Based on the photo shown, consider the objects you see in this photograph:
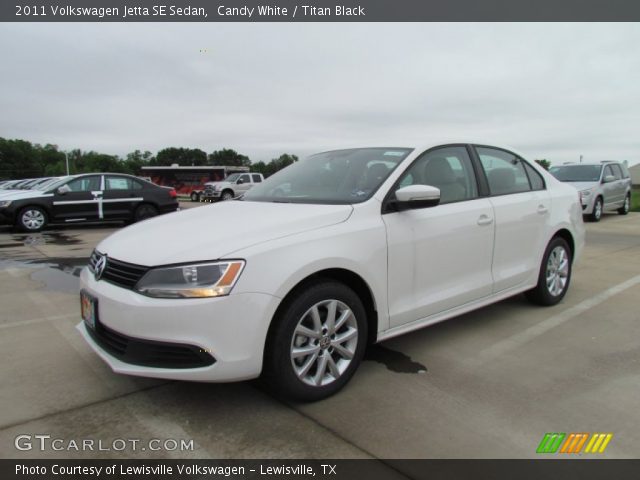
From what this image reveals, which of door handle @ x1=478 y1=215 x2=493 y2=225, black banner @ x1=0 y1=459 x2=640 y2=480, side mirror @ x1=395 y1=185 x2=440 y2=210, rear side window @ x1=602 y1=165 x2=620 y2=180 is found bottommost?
black banner @ x1=0 y1=459 x2=640 y2=480

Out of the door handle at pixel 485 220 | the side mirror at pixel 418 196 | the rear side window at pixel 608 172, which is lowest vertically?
the door handle at pixel 485 220

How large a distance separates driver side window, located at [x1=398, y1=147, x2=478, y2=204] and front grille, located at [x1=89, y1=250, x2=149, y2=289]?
180 centimetres

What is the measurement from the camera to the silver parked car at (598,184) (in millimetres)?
12375

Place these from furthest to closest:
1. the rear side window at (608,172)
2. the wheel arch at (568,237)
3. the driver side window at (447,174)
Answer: the rear side window at (608,172)
the wheel arch at (568,237)
the driver side window at (447,174)

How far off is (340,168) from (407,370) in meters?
1.57

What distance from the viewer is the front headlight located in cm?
235

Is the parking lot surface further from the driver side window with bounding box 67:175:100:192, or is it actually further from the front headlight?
the driver side window with bounding box 67:175:100:192

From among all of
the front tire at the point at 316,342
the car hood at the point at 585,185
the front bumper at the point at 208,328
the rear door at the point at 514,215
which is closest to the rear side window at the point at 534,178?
the rear door at the point at 514,215

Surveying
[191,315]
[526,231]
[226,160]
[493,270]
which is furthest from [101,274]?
[226,160]

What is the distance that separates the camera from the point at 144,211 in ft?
41.4

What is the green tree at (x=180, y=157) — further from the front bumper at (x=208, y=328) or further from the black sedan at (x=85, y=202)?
the front bumper at (x=208, y=328)

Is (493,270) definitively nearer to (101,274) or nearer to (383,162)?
(383,162)

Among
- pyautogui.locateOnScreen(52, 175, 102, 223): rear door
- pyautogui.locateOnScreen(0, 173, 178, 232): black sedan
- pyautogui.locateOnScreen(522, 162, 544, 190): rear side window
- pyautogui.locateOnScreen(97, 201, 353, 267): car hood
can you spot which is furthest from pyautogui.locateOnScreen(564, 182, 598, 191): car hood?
pyautogui.locateOnScreen(52, 175, 102, 223): rear door

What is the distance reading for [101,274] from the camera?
9.13ft
